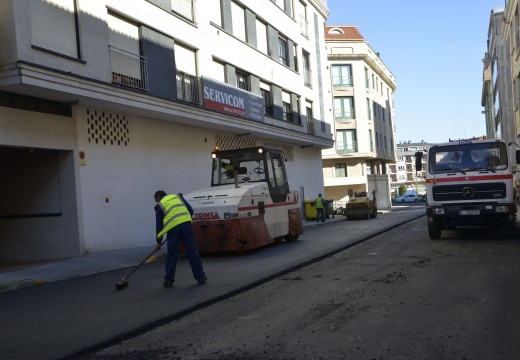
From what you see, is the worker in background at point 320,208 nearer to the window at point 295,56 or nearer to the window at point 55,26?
the window at point 295,56

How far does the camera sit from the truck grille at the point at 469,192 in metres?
13.4

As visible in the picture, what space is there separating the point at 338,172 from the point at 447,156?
132ft

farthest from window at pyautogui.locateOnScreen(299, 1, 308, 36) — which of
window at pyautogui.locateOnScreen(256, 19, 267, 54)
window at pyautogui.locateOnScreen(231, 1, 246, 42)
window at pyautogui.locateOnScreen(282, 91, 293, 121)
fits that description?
window at pyautogui.locateOnScreen(231, 1, 246, 42)

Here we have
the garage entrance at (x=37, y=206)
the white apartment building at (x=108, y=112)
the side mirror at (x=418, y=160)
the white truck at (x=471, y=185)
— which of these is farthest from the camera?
the garage entrance at (x=37, y=206)

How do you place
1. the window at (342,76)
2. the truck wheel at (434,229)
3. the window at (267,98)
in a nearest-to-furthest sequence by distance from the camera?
the truck wheel at (434,229) → the window at (267,98) → the window at (342,76)

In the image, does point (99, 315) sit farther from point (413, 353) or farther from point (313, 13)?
point (313, 13)

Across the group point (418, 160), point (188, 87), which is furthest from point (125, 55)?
point (418, 160)

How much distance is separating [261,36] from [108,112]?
13.4 m

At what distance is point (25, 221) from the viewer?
50.5 ft

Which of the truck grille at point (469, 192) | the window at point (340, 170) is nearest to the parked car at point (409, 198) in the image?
the window at point (340, 170)

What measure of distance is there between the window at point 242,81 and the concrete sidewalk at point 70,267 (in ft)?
37.3

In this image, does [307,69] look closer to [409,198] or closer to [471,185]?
[471,185]

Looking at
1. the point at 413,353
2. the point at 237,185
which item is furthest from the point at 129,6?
the point at 413,353

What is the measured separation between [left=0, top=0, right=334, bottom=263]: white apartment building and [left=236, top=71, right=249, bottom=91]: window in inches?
1.9
